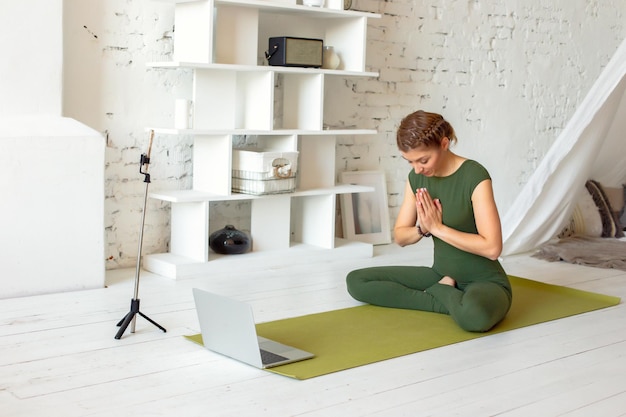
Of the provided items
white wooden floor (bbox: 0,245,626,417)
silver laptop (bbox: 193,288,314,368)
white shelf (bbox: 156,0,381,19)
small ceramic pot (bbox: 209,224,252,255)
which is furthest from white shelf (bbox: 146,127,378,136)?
silver laptop (bbox: 193,288,314,368)

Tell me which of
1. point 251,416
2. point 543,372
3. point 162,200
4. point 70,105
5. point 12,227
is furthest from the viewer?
point 162,200

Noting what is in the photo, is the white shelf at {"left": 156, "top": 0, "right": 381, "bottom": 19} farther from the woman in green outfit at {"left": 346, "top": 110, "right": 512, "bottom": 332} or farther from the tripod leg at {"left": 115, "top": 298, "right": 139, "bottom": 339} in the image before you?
the tripod leg at {"left": 115, "top": 298, "right": 139, "bottom": 339}

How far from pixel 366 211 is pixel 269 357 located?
2.57m

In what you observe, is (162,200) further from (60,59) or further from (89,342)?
(89,342)

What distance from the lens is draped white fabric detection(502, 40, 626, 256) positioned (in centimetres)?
503

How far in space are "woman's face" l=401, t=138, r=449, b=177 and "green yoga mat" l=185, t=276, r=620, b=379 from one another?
0.64 meters

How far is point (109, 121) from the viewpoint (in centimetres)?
438

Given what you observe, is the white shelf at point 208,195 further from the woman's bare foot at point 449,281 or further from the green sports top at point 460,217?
the woman's bare foot at point 449,281

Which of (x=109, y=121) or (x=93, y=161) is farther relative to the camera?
(x=109, y=121)

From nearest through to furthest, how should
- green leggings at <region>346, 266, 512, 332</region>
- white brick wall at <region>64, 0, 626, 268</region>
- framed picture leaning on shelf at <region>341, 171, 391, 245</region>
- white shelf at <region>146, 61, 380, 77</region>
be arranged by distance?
green leggings at <region>346, 266, 512, 332</region>, white shelf at <region>146, 61, 380, 77</region>, white brick wall at <region>64, 0, 626, 268</region>, framed picture leaning on shelf at <region>341, 171, 391, 245</region>

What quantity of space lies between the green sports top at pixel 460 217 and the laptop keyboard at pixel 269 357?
1009 millimetres

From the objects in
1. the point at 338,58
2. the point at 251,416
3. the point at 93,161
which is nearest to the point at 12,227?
the point at 93,161

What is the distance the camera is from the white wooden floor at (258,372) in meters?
2.58

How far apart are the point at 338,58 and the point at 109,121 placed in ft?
4.54
